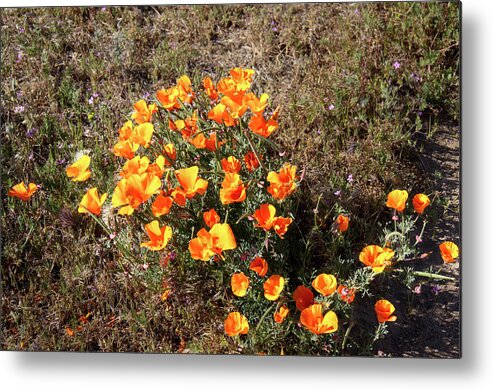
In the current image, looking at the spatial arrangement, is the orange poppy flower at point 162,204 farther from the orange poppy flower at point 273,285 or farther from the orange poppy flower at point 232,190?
the orange poppy flower at point 273,285

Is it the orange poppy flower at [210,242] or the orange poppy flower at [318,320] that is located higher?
the orange poppy flower at [210,242]

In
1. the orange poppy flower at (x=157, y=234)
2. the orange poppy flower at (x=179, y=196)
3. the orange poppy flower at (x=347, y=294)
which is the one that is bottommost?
the orange poppy flower at (x=347, y=294)

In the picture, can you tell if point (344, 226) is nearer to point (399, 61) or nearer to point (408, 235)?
point (408, 235)

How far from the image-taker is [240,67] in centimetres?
256

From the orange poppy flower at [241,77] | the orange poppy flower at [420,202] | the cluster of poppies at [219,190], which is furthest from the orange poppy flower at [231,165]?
the orange poppy flower at [420,202]

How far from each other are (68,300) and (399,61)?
131 centimetres

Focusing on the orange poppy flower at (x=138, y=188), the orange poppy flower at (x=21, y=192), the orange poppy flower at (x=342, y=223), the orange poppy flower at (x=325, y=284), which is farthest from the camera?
the orange poppy flower at (x=21, y=192)

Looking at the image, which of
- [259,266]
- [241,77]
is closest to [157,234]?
[259,266]

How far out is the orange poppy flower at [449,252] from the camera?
7.54 ft

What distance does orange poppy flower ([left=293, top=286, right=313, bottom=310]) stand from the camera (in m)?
2.27

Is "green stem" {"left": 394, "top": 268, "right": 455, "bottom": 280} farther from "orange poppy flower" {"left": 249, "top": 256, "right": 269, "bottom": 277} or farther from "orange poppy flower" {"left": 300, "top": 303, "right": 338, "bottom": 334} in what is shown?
"orange poppy flower" {"left": 249, "top": 256, "right": 269, "bottom": 277}

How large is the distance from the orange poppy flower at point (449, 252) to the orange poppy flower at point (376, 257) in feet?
0.54

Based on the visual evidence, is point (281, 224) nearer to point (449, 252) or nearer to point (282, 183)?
point (282, 183)

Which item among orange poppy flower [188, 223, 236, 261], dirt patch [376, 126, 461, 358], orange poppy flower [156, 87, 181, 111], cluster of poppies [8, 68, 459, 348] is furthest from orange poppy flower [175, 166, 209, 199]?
dirt patch [376, 126, 461, 358]
